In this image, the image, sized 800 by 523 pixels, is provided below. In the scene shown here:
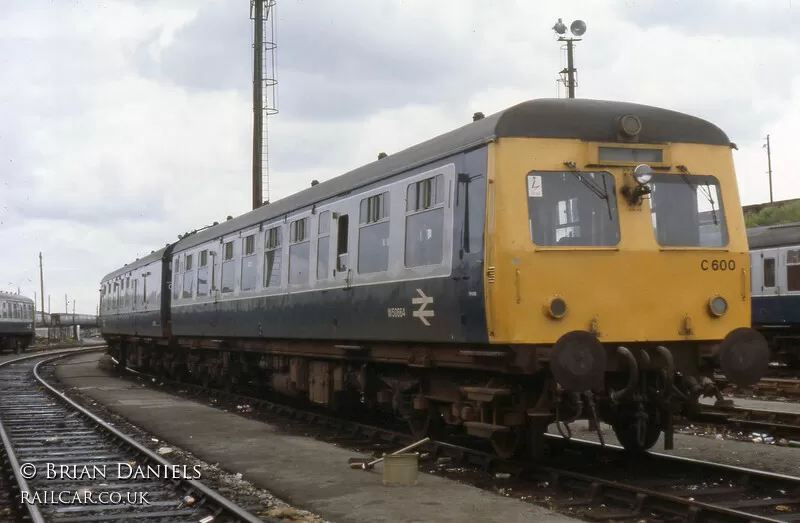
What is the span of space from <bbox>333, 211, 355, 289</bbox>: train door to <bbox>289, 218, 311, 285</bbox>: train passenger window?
1.14m

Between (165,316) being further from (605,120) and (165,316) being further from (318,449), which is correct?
(605,120)

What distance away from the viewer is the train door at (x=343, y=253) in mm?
11953

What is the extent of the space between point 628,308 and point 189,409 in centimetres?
995

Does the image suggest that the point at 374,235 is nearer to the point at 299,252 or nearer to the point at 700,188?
the point at 299,252

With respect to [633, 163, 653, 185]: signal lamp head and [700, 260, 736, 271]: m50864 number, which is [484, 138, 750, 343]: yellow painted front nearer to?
[700, 260, 736, 271]: m50864 number

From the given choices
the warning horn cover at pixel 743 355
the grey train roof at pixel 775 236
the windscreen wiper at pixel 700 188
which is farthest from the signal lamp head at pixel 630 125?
the grey train roof at pixel 775 236

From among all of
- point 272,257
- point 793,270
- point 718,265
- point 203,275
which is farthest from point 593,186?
point 793,270

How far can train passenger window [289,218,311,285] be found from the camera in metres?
13.6

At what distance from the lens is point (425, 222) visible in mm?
9977

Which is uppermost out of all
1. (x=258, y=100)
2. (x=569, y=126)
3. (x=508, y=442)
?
(x=258, y=100)

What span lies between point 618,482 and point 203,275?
484 inches

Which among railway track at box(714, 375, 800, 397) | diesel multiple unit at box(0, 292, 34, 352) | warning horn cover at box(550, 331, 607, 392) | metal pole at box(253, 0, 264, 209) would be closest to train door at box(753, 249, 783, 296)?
railway track at box(714, 375, 800, 397)

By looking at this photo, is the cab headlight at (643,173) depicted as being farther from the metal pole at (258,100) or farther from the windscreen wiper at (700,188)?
the metal pole at (258,100)

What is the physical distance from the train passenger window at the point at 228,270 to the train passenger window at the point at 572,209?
30.8 feet
